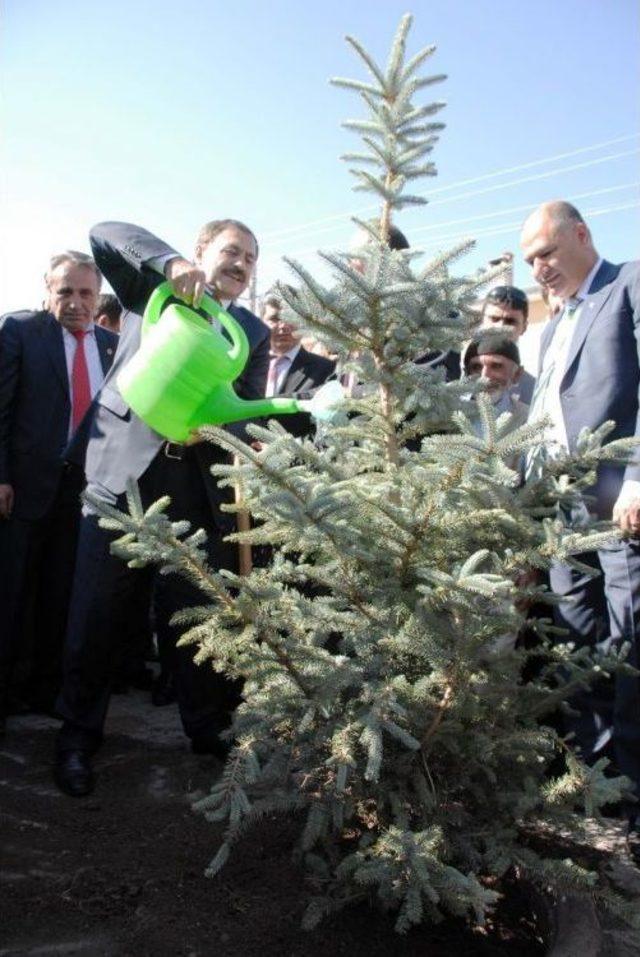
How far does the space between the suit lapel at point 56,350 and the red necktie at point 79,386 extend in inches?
2.0

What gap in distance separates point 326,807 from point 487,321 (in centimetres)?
268

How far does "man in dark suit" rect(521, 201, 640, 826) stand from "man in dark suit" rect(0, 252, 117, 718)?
2130 mm

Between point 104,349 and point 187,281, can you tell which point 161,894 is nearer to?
point 187,281

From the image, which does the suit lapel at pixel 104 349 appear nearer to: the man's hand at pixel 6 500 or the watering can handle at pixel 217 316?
the man's hand at pixel 6 500

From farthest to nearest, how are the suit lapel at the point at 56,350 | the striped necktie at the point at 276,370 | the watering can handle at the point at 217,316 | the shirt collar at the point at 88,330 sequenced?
1. the striped necktie at the point at 276,370
2. the shirt collar at the point at 88,330
3. the suit lapel at the point at 56,350
4. the watering can handle at the point at 217,316

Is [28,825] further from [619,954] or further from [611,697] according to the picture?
[611,697]

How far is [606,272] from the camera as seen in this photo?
317cm

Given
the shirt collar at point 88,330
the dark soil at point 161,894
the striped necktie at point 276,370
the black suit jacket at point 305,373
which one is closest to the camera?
the dark soil at point 161,894

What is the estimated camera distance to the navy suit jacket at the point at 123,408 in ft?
8.98

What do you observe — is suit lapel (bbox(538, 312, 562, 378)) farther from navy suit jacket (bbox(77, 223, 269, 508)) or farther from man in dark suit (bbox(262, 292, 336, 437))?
navy suit jacket (bbox(77, 223, 269, 508))

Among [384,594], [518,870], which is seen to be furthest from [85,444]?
[518,870]

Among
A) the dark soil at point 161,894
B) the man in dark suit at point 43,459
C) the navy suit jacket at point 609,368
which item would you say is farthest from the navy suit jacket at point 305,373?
the dark soil at point 161,894

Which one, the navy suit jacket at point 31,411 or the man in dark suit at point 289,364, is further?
the man in dark suit at point 289,364

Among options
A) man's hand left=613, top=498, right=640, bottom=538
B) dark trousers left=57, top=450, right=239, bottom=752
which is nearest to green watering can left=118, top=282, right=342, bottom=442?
dark trousers left=57, top=450, right=239, bottom=752
